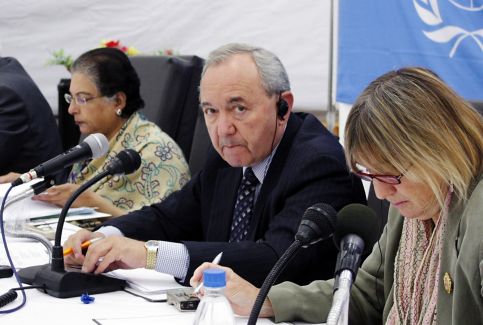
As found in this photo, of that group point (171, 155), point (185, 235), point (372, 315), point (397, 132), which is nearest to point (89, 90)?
point (171, 155)

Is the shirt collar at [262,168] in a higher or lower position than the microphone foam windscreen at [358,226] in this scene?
lower

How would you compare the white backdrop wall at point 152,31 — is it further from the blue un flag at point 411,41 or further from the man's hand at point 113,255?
the man's hand at point 113,255

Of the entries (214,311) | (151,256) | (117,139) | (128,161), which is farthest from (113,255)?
(117,139)

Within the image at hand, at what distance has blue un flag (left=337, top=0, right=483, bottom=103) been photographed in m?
3.24

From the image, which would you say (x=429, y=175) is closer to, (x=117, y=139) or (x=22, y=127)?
(x=117, y=139)

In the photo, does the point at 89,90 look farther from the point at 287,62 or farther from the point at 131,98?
the point at 287,62

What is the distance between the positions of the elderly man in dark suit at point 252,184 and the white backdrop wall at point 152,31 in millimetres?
2615

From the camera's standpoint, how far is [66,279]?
73.5 inches

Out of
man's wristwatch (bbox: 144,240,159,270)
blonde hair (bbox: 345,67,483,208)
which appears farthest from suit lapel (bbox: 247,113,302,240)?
blonde hair (bbox: 345,67,483,208)

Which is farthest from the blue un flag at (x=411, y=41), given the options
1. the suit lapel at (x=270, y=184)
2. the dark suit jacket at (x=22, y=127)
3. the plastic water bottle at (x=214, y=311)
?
the plastic water bottle at (x=214, y=311)

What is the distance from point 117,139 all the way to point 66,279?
147cm

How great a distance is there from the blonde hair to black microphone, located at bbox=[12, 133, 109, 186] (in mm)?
705

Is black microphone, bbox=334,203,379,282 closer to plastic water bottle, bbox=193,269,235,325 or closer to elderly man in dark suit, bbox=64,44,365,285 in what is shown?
plastic water bottle, bbox=193,269,235,325

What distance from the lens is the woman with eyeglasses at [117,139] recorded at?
120 inches
